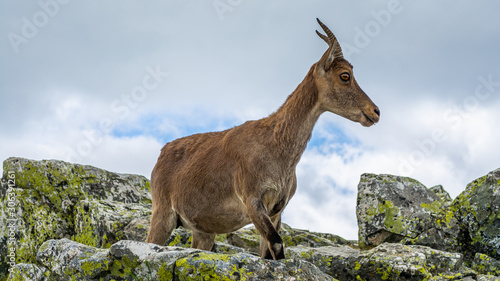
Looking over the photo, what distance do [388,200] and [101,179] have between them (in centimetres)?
780

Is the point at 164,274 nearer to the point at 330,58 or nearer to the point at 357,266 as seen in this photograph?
the point at 357,266

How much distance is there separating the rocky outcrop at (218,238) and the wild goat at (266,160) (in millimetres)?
1223

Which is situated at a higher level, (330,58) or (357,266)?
(330,58)

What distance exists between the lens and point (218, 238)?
12938 millimetres

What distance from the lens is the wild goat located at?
8156 millimetres

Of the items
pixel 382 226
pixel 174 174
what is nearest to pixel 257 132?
pixel 174 174

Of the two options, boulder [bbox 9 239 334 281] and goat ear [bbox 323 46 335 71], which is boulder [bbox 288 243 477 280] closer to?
boulder [bbox 9 239 334 281]

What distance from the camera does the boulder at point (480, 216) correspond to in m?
10.6

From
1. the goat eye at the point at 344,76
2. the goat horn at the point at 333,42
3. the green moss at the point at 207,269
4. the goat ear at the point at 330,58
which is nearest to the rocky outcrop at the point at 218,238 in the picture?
the green moss at the point at 207,269

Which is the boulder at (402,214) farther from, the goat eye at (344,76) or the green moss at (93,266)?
the green moss at (93,266)

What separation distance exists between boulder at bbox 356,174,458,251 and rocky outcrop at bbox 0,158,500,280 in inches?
1.0

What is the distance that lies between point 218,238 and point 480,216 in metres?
6.16

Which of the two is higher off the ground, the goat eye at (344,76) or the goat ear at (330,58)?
the goat ear at (330,58)

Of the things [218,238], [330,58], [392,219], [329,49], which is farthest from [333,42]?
[218,238]
